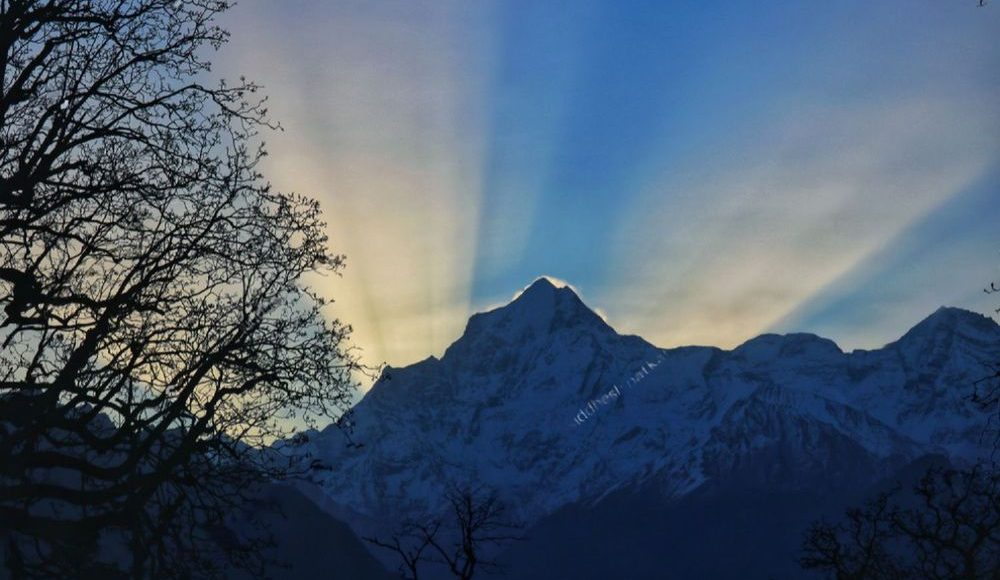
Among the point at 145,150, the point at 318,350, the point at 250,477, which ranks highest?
the point at 145,150

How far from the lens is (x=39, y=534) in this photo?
46.3 ft

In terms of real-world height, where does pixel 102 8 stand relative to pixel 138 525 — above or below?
above

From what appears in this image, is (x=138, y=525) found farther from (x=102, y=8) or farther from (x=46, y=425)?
(x=102, y=8)

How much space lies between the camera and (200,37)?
1617 cm

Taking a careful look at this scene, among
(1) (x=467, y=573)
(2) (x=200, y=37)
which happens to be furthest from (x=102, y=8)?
(1) (x=467, y=573)

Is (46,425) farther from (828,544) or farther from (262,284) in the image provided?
(828,544)

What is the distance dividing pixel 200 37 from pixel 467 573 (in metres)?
8.83

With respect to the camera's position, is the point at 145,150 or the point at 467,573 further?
the point at 467,573

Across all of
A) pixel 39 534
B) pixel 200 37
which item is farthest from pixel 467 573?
pixel 200 37

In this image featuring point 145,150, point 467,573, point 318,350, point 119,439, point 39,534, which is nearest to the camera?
point 39,534

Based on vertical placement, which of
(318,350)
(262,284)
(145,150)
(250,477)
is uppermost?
(145,150)

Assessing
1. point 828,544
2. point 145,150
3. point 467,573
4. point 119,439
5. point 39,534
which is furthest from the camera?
point 828,544

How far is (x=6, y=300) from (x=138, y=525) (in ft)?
10.4

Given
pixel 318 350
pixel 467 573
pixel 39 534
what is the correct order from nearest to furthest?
pixel 39 534 < pixel 318 350 < pixel 467 573
